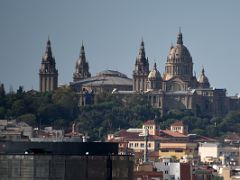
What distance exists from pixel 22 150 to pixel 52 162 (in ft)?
4.13

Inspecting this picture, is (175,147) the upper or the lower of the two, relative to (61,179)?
upper

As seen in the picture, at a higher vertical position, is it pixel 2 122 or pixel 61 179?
pixel 2 122

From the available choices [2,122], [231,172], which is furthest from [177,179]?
[2,122]

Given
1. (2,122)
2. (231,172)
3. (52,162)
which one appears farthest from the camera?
(2,122)

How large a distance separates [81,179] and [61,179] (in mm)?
680

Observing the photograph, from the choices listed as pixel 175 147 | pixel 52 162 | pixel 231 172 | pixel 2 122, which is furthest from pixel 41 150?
pixel 175 147

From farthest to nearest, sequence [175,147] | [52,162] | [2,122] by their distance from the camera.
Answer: [175,147] < [2,122] < [52,162]

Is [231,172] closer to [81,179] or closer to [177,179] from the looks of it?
[177,179]

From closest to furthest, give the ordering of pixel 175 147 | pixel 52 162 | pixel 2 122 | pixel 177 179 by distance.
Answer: pixel 52 162
pixel 177 179
pixel 2 122
pixel 175 147

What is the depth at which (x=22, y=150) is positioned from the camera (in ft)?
163

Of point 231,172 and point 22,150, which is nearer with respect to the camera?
point 22,150

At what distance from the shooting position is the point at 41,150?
49094mm

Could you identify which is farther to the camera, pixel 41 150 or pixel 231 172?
pixel 231 172

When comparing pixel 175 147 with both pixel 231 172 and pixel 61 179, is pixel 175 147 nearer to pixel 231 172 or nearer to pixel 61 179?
pixel 231 172
